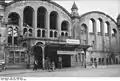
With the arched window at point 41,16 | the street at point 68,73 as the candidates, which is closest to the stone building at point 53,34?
the arched window at point 41,16

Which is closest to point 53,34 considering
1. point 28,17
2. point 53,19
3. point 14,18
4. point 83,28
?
point 53,19

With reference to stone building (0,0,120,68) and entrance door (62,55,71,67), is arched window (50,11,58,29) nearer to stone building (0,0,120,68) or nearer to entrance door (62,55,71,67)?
stone building (0,0,120,68)

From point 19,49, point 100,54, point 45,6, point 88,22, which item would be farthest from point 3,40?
point 100,54

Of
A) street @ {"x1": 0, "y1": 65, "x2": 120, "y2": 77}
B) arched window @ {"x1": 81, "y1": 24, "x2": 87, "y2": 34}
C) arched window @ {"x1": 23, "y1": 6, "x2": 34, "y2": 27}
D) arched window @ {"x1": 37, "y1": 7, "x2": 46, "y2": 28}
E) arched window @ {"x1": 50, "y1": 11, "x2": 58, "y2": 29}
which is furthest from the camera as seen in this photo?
arched window @ {"x1": 81, "y1": 24, "x2": 87, "y2": 34}

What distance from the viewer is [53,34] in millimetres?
37969

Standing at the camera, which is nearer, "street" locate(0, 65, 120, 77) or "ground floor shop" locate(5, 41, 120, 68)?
"street" locate(0, 65, 120, 77)

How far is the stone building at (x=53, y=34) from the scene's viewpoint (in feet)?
106

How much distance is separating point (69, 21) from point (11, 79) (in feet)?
80.2

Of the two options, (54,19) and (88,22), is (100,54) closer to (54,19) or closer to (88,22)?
(88,22)

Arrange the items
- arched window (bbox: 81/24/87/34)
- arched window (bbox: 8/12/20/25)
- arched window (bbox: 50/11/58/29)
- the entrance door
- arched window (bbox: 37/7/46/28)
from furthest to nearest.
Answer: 1. arched window (bbox: 81/24/87/34)
2. arched window (bbox: 50/11/58/29)
3. arched window (bbox: 37/7/46/28)
4. the entrance door
5. arched window (bbox: 8/12/20/25)

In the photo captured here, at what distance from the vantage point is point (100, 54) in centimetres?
4612

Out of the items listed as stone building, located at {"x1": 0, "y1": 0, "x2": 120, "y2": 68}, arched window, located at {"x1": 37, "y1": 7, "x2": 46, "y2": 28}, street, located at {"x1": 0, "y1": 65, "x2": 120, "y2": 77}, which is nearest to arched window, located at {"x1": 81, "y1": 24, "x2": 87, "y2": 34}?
stone building, located at {"x1": 0, "y1": 0, "x2": 120, "y2": 68}

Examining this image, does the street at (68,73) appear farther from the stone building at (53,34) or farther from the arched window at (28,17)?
the arched window at (28,17)

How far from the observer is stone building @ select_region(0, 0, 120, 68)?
106ft
